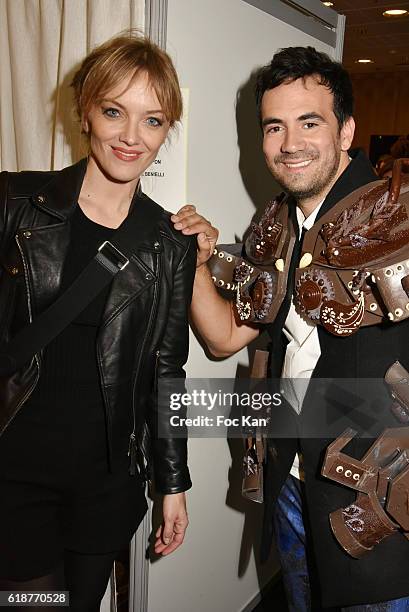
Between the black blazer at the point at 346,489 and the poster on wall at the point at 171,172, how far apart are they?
1.27 feet

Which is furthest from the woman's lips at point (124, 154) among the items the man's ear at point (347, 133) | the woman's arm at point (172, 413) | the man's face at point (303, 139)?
the man's ear at point (347, 133)

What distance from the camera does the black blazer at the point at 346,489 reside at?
1.30 metres

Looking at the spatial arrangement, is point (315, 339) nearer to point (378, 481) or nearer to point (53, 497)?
point (378, 481)

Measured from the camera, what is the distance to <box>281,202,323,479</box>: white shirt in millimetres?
1396

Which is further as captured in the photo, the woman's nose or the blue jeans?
the blue jeans

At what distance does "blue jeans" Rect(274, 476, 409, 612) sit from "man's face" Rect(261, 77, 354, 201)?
0.68m

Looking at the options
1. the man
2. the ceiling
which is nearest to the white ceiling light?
the ceiling

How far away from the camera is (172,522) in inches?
56.5

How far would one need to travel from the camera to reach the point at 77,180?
48.9 inches

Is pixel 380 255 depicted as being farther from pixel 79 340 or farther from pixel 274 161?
pixel 79 340

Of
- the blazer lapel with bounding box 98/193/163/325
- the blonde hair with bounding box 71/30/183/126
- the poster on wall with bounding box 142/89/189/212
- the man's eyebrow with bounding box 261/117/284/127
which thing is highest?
the blonde hair with bounding box 71/30/183/126

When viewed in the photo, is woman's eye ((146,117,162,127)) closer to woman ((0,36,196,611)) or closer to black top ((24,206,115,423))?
woman ((0,36,196,611))

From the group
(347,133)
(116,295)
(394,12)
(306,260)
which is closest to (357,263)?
(306,260)

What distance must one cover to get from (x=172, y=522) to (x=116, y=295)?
55 centimetres
